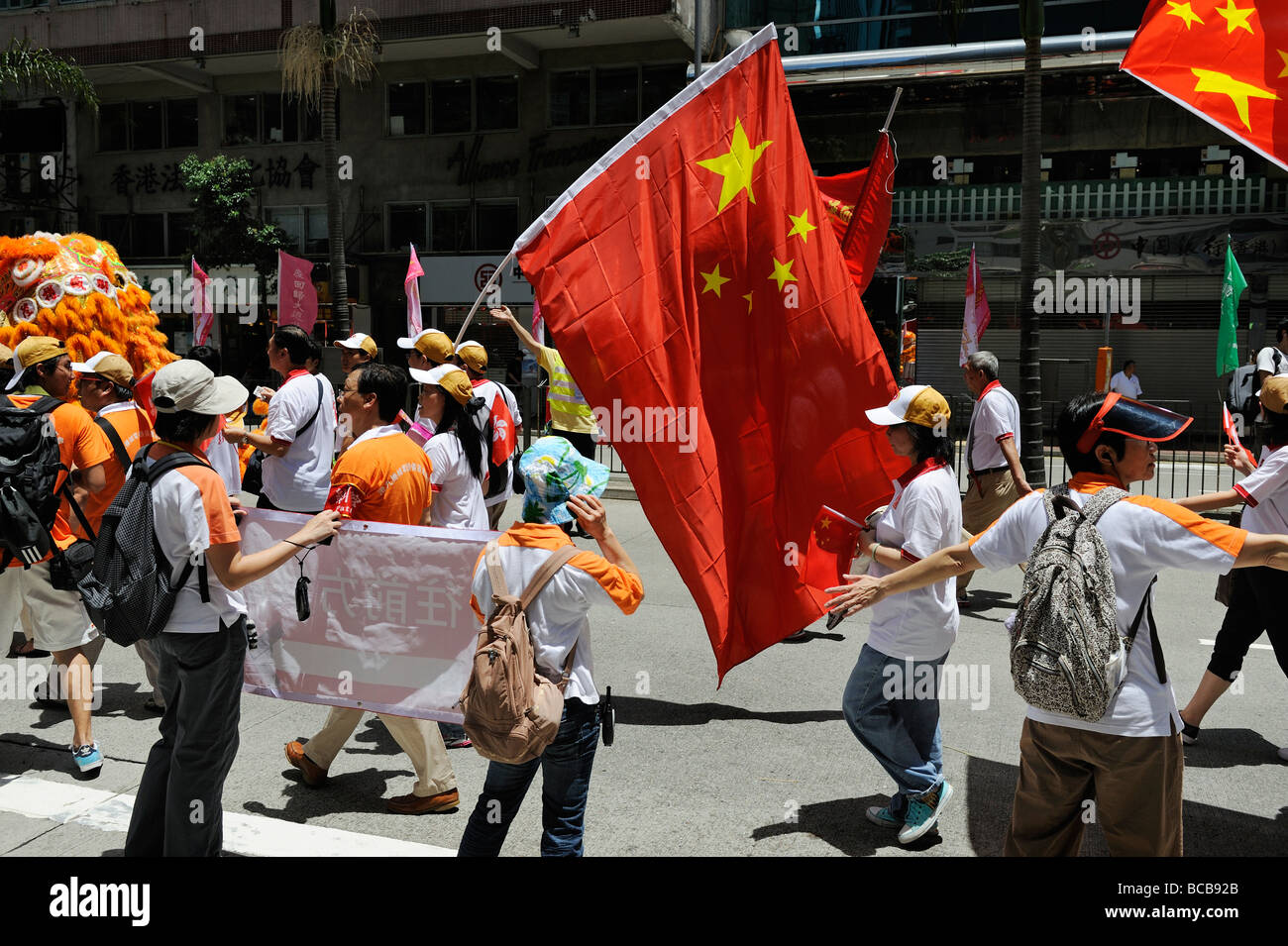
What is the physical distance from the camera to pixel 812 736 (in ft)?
18.5

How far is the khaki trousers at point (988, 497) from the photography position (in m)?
8.28

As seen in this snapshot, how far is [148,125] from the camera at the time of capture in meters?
30.5

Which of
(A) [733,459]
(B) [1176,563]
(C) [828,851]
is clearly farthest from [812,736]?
(B) [1176,563]

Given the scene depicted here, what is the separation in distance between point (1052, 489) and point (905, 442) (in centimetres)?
127

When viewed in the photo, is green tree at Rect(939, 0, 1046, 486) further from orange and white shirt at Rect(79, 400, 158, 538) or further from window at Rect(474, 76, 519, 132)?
window at Rect(474, 76, 519, 132)

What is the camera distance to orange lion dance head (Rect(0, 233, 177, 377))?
8.09m

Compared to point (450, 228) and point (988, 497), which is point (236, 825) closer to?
point (988, 497)

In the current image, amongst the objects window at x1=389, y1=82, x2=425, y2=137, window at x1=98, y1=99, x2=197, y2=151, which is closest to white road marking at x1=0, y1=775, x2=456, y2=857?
window at x1=389, y1=82, x2=425, y2=137

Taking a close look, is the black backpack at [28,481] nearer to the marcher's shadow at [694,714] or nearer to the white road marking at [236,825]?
the white road marking at [236,825]

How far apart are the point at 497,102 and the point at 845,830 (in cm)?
2579

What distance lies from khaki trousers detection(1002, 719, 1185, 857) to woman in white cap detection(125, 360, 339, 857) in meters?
2.56

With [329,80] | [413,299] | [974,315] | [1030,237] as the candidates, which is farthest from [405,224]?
[1030,237]

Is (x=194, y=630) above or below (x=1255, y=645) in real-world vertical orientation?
above
